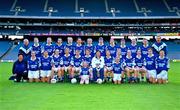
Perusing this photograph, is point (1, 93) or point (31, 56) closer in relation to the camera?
point (1, 93)

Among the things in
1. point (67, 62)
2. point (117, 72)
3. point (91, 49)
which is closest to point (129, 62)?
point (117, 72)

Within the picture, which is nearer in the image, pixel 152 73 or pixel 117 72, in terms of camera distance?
pixel 117 72

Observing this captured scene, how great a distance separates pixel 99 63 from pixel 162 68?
2583 millimetres

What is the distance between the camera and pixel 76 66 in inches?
727

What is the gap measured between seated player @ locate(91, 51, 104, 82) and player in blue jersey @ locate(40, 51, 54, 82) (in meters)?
1.75

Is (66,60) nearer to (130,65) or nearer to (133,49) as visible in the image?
(130,65)

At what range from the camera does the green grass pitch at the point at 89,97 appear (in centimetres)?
1162

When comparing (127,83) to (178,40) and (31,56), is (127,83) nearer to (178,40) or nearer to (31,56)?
(31,56)

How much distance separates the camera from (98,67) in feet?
59.5

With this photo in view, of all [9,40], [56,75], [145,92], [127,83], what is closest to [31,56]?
[56,75]

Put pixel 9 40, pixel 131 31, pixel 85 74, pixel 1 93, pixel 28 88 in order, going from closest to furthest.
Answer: pixel 1 93 < pixel 28 88 < pixel 85 74 < pixel 9 40 < pixel 131 31

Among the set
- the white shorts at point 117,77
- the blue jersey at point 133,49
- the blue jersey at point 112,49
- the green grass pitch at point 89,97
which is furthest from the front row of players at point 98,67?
the green grass pitch at point 89,97

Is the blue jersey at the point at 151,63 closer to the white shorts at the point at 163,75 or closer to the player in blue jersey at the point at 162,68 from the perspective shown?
the player in blue jersey at the point at 162,68

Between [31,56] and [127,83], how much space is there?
13.4 ft
